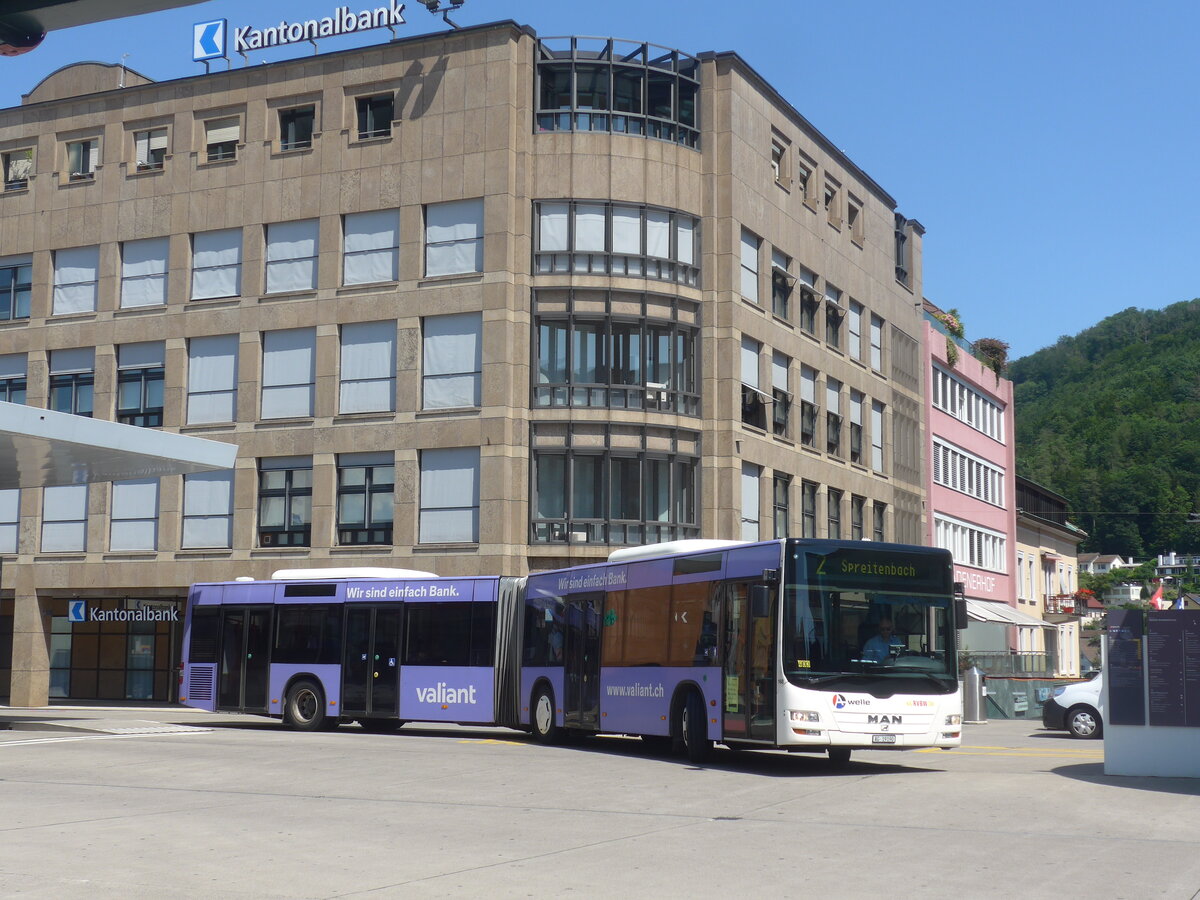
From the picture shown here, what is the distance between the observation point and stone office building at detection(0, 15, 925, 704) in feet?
122

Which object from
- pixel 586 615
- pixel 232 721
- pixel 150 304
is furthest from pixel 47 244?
pixel 586 615

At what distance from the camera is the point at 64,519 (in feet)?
138

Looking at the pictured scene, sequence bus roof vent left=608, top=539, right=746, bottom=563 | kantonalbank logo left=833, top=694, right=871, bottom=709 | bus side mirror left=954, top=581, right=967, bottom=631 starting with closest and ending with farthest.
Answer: kantonalbank logo left=833, top=694, right=871, bottom=709
bus side mirror left=954, top=581, right=967, bottom=631
bus roof vent left=608, top=539, right=746, bottom=563

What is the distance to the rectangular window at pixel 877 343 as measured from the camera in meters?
51.3

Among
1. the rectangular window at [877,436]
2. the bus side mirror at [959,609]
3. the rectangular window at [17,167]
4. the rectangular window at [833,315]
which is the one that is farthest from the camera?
the rectangular window at [877,436]

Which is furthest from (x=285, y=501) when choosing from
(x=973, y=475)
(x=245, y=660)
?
(x=973, y=475)

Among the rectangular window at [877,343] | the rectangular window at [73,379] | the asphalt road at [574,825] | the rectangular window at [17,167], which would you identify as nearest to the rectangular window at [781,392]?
the rectangular window at [877,343]

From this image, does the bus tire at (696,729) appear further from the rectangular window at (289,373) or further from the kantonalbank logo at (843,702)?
the rectangular window at (289,373)

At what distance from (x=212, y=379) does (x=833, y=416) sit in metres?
19.0

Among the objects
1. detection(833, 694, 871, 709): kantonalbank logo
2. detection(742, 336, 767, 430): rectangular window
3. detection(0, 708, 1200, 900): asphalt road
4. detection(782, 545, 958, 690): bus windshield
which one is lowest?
detection(0, 708, 1200, 900): asphalt road

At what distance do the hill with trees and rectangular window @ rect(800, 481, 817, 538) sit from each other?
200 feet

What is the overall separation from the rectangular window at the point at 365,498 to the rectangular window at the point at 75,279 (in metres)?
9.72

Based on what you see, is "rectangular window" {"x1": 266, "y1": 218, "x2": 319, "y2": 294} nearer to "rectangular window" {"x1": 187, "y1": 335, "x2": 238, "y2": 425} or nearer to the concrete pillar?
"rectangular window" {"x1": 187, "y1": 335, "x2": 238, "y2": 425}

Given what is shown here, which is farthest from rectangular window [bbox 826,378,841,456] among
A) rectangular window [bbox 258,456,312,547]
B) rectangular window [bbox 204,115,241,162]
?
rectangular window [bbox 204,115,241,162]
